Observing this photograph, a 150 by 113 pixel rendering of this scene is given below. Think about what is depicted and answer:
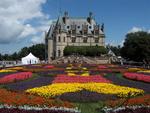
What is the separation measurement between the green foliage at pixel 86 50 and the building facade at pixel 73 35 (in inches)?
248

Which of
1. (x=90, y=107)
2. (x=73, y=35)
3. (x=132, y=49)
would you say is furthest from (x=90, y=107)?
(x=73, y=35)

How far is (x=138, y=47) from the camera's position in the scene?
3588 inches

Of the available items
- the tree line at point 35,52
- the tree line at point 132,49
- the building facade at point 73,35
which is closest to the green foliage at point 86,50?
the tree line at point 132,49

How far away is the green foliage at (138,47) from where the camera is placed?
89.3 meters

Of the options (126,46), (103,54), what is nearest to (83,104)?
(126,46)

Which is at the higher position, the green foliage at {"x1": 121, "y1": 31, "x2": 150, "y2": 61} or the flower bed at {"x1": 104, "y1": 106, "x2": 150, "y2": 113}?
the green foliage at {"x1": 121, "y1": 31, "x2": 150, "y2": 61}

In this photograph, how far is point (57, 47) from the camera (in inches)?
5002

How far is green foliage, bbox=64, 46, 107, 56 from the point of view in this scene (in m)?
119

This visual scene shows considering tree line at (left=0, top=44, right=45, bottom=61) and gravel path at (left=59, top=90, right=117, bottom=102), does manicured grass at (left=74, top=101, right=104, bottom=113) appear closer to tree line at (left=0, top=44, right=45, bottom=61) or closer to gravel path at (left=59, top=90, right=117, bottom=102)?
gravel path at (left=59, top=90, right=117, bottom=102)

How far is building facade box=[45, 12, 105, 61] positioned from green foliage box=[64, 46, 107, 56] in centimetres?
631

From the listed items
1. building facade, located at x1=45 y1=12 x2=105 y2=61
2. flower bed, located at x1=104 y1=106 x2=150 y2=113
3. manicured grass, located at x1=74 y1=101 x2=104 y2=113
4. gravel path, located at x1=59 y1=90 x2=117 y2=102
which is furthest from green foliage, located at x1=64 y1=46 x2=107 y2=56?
flower bed, located at x1=104 y1=106 x2=150 y2=113

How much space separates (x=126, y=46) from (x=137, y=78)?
7127 cm

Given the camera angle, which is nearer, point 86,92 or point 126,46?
point 86,92

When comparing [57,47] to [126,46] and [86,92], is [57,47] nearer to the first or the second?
[126,46]
